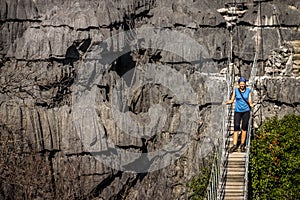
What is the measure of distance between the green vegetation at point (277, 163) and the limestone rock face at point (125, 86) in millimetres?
1041

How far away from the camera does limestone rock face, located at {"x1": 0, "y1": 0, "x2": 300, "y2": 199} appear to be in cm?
1226

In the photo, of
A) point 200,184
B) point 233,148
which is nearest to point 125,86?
point 200,184

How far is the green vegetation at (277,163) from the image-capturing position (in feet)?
35.2

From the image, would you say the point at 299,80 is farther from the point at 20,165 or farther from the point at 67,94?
the point at 20,165

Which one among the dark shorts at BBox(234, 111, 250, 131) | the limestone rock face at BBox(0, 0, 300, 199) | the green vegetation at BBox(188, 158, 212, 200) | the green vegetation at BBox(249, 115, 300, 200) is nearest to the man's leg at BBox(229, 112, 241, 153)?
the dark shorts at BBox(234, 111, 250, 131)

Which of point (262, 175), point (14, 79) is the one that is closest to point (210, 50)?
point (262, 175)

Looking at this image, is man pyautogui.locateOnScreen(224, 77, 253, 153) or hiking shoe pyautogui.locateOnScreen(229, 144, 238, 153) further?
hiking shoe pyautogui.locateOnScreen(229, 144, 238, 153)

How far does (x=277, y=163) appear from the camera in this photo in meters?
10.9

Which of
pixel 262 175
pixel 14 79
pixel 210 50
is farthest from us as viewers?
pixel 210 50

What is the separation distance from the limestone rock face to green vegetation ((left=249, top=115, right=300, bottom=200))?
1.04 meters

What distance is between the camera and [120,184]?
13.4 m

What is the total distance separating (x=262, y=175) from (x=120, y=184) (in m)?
3.81

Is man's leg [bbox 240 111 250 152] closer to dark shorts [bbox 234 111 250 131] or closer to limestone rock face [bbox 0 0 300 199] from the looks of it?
dark shorts [bbox 234 111 250 131]

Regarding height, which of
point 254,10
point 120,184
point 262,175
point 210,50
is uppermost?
point 254,10
